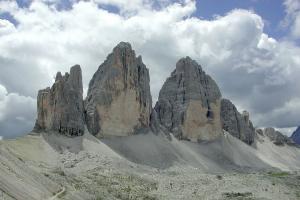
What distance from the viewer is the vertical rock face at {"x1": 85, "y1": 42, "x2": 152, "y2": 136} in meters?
140

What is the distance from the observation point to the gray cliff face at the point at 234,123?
194m

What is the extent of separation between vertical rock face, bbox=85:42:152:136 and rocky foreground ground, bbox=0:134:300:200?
4502mm

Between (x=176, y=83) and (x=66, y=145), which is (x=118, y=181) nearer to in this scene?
(x=66, y=145)

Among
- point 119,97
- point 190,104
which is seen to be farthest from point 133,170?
point 190,104

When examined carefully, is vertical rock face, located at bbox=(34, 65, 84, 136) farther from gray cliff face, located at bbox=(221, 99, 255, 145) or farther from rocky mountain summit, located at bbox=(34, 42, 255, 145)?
gray cliff face, located at bbox=(221, 99, 255, 145)

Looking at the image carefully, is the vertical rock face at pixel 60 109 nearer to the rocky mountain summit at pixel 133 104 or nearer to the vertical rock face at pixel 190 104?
the rocky mountain summit at pixel 133 104

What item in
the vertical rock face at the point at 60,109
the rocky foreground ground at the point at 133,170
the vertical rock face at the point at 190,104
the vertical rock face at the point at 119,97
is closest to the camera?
the rocky foreground ground at the point at 133,170

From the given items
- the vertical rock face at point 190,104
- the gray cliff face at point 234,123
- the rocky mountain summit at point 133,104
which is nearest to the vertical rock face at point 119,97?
the rocky mountain summit at point 133,104

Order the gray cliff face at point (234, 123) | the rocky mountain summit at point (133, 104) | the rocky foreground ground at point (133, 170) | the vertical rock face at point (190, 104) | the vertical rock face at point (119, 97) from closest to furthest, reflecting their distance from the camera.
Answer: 1. the rocky foreground ground at point (133, 170)
2. the rocky mountain summit at point (133, 104)
3. the vertical rock face at point (119, 97)
4. the vertical rock face at point (190, 104)
5. the gray cliff face at point (234, 123)

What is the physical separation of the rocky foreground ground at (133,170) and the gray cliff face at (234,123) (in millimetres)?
8683

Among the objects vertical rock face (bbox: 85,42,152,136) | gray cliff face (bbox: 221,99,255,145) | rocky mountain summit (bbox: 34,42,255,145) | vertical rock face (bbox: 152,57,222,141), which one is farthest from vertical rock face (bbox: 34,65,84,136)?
gray cliff face (bbox: 221,99,255,145)

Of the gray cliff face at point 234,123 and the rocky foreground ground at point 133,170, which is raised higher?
the gray cliff face at point 234,123

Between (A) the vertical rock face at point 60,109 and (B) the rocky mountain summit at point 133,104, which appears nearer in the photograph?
(A) the vertical rock face at point 60,109

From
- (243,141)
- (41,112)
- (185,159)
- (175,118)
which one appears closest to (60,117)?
(41,112)
